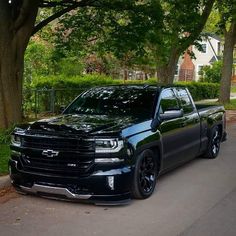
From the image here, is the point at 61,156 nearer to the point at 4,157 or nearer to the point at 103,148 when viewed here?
the point at 103,148

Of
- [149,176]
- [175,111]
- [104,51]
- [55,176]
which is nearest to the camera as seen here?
[55,176]

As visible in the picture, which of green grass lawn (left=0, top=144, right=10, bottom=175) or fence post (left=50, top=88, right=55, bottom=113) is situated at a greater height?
fence post (left=50, top=88, right=55, bottom=113)

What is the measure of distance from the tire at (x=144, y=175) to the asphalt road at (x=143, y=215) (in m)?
0.12

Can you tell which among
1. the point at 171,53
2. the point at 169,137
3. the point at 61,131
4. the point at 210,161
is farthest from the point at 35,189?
the point at 171,53

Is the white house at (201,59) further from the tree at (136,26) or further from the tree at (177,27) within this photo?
the tree at (136,26)

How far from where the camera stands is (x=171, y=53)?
1941cm

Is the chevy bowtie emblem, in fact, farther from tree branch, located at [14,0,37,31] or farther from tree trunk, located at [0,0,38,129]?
tree branch, located at [14,0,37,31]

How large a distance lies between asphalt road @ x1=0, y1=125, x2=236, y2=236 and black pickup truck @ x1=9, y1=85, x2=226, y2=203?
0.64ft

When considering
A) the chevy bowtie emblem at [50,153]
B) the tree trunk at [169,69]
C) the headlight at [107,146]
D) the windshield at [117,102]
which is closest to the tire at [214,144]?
the windshield at [117,102]

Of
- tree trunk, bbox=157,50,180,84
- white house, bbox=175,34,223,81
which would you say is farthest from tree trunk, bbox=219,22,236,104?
white house, bbox=175,34,223,81

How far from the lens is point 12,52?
35.1ft

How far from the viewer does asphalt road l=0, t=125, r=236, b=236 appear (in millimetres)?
5301

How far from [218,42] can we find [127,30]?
50334 millimetres

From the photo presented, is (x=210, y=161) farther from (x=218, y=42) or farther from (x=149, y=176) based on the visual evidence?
(x=218, y=42)
